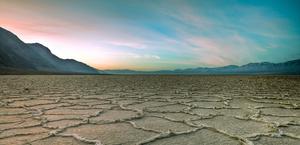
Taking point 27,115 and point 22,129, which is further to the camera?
point 27,115

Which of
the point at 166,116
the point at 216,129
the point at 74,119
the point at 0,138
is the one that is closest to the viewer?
the point at 0,138

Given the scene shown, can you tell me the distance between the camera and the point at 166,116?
3801 millimetres

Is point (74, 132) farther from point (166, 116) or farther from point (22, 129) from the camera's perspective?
point (166, 116)

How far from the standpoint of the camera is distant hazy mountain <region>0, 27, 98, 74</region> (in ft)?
196

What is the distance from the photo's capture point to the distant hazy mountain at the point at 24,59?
2356 inches

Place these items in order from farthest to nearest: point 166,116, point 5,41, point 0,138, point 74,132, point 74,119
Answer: point 5,41 < point 166,116 < point 74,119 < point 74,132 < point 0,138

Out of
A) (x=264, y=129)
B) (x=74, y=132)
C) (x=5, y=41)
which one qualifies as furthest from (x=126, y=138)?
(x=5, y=41)

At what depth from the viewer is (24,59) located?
239 ft

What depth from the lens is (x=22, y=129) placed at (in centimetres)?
286

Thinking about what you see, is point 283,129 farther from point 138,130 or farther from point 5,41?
point 5,41

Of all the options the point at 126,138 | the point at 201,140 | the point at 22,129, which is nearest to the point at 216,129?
the point at 201,140

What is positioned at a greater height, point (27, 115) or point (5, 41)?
point (5, 41)

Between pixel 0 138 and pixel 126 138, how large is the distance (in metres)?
1.12

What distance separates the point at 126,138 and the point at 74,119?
1144mm
